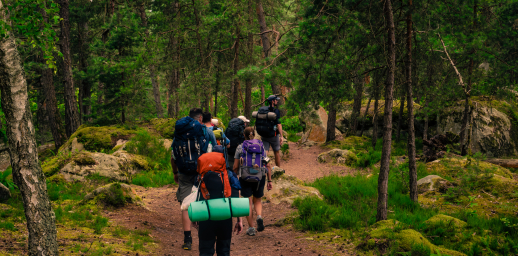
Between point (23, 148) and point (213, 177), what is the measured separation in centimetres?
220

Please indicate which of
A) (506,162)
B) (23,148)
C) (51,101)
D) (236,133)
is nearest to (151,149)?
(236,133)

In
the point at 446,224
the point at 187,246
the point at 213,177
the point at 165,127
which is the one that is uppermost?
the point at 165,127

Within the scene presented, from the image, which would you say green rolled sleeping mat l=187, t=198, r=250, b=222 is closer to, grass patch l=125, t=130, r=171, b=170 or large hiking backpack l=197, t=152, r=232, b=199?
large hiking backpack l=197, t=152, r=232, b=199

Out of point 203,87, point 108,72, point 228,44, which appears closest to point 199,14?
point 228,44

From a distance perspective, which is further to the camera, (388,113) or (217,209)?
(388,113)

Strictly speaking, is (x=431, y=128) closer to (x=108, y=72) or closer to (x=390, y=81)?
(x=390, y=81)

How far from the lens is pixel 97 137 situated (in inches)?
505

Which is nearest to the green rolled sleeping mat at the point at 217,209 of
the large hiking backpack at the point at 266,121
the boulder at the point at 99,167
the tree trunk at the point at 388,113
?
the tree trunk at the point at 388,113

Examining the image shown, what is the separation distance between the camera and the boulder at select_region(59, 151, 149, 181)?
9.02 meters

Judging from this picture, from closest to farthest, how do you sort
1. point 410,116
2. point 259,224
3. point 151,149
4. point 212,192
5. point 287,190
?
point 212,192, point 259,224, point 410,116, point 287,190, point 151,149

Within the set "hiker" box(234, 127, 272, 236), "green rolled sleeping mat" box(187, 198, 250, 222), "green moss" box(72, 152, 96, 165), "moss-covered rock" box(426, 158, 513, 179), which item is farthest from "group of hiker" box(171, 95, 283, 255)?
"moss-covered rock" box(426, 158, 513, 179)

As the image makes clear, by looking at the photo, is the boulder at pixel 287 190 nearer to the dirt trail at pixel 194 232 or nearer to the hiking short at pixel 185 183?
the dirt trail at pixel 194 232

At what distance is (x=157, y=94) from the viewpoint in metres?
21.7

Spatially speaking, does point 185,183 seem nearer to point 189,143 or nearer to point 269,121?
point 189,143
